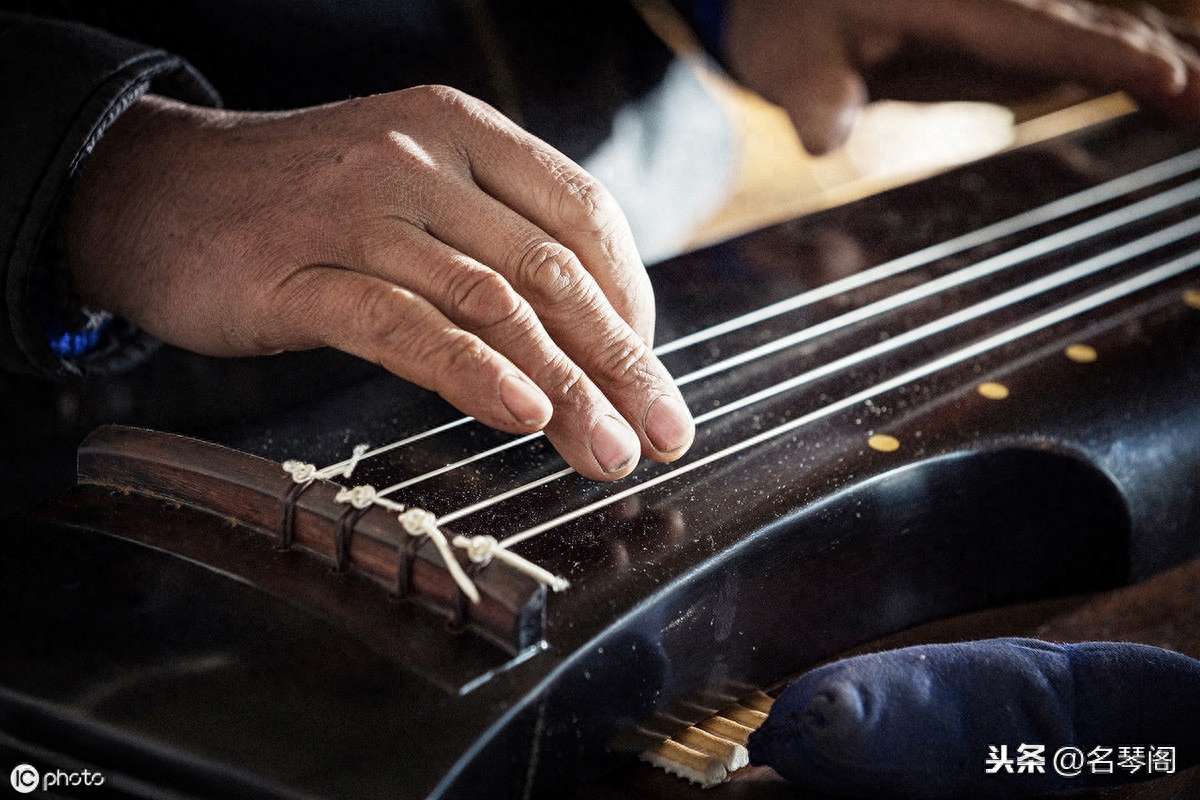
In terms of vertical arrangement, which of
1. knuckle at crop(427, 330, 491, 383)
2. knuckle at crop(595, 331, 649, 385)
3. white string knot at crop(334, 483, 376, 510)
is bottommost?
white string knot at crop(334, 483, 376, 510)

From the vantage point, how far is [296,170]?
787 mm

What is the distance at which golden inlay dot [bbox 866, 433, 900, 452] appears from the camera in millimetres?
806

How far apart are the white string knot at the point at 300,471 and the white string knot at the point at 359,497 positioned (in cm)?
3

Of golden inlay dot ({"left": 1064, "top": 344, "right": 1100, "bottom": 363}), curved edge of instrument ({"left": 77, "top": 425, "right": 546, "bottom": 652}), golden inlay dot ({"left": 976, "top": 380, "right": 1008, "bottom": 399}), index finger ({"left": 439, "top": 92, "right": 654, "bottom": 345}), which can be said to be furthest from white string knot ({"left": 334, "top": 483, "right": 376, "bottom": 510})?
golden inlay dot ({"left": 1064, "top": 344, "right": 1100, "bottom": 363})

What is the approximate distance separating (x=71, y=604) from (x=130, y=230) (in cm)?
34

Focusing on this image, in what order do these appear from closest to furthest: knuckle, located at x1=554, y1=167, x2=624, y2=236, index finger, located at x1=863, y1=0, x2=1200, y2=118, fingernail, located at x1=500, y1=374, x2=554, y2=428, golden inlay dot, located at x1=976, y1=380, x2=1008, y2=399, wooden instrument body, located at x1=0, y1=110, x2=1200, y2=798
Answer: wooden instrument body, located at x1=0, y1=110, x2=1200, y2=798
fingernail, located at x1=500, y1=374, x2=554, y2=428
knuckle, located at x1=554, y1=167, x2=624, y2=236
golden inlay dot, located at x1=976, y1=380, x2=1008, y2=399
index finger, located at x1=863, y1=0, x2=1200, y2=118

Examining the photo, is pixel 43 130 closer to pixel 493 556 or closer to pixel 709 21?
pixel 493 556

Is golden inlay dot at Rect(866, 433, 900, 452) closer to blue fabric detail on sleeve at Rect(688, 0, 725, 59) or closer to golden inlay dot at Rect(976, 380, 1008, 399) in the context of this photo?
golden inlay dot at Rect(976, 380, 1008, 399)

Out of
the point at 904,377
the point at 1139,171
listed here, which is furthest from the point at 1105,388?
the point at 1139,171

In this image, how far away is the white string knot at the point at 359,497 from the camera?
0.63 metres

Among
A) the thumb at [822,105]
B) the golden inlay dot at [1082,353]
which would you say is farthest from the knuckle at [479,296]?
the thumb at [822,105]

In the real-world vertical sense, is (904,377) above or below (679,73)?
below

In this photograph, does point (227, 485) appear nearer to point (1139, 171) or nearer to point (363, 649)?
point (363, 649)

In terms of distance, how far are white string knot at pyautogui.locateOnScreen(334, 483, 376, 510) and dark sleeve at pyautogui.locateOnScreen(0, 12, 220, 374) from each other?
0.35 metres
